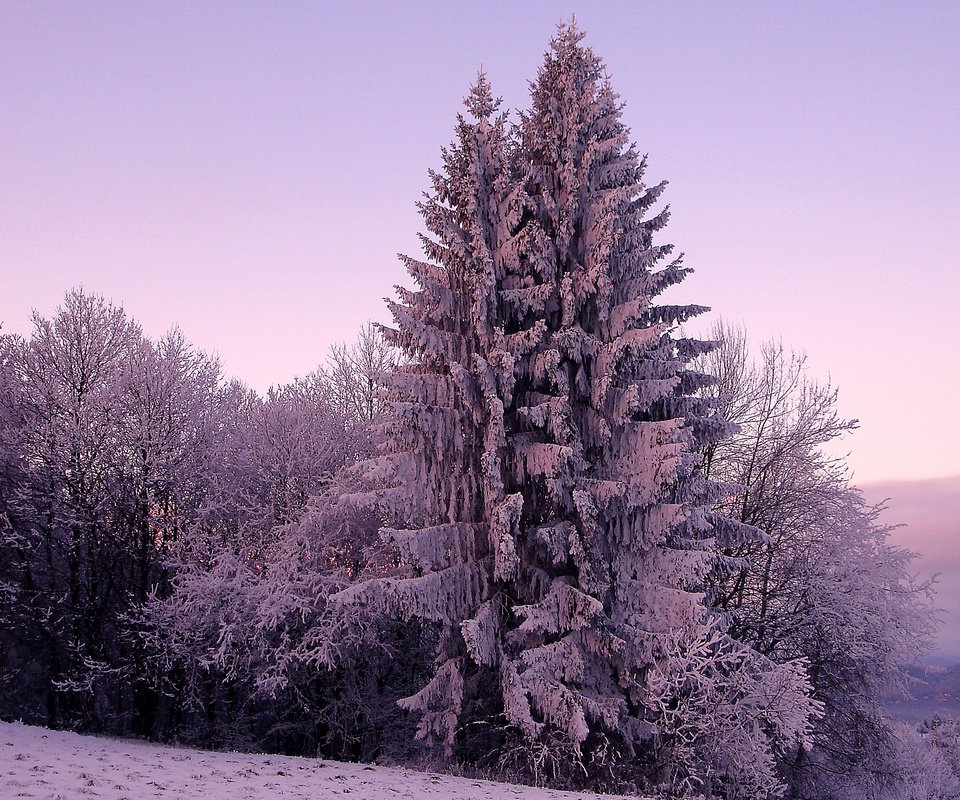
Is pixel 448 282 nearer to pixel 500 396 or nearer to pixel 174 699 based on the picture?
pixel 500 396

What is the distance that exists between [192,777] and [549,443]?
9.70 metres

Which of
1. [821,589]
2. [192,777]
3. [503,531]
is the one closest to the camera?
[192,777]

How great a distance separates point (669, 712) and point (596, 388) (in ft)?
22.6

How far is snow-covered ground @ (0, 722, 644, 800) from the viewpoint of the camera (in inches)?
407

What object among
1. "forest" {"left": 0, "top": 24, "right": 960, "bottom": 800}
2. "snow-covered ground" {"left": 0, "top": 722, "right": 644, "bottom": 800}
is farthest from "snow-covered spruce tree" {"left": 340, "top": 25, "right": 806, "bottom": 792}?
"snow-covered ground" {"left": 0, "top": 722, "right": 644, "bottom": 800}

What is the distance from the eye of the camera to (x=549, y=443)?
18.2 metres

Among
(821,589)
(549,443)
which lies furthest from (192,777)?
(821,589)

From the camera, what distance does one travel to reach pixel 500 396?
18.7 m

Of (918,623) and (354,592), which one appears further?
(918,623)

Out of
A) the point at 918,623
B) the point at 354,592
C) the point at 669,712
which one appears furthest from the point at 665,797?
the point at 918,623

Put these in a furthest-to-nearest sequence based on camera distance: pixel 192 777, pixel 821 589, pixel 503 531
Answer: pixel 821 589, pixel 503 531, pixel 192 777

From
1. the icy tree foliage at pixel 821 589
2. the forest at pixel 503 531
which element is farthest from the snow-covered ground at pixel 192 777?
the icy tree foliage at pixel 821 589

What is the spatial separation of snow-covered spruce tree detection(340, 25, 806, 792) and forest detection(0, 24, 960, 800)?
0.08 m

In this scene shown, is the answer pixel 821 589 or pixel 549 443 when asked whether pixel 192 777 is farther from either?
pixel 821 589
